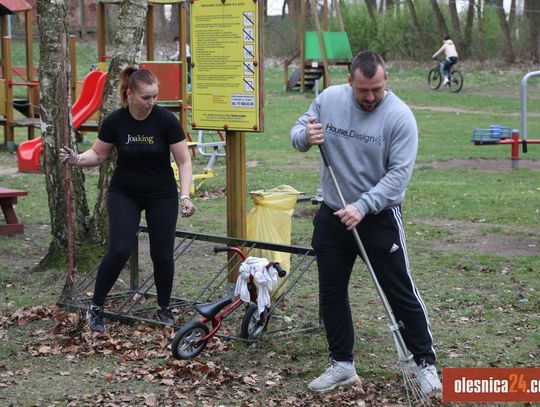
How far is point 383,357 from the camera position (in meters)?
6.16

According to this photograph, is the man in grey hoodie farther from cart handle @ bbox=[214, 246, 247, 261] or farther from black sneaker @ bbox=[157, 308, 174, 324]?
black sneaker @ bbox=[157, 308, 174, 324]

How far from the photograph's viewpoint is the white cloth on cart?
6.29 metres

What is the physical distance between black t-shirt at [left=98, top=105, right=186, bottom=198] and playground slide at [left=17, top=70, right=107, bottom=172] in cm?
896

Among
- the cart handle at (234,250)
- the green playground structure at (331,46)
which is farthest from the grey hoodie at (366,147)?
the green playground structure at (331,46)

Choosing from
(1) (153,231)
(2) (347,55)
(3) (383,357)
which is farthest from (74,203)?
(2) (347,55)

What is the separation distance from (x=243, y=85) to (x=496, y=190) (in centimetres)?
717

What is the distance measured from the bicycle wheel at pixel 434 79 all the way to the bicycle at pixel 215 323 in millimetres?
26869

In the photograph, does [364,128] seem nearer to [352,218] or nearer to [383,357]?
[352,218]

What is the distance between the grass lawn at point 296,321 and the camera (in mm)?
5655

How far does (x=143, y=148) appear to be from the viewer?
633 centimetres

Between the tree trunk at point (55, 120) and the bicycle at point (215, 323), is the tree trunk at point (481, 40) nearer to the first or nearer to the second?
the tree trunk at point (55, 120)

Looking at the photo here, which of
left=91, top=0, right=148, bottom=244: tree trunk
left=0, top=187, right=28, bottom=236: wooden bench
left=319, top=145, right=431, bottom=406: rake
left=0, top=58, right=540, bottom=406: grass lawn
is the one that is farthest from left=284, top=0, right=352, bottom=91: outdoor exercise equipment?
left=319, top=145, right=431, bottom=406: rake

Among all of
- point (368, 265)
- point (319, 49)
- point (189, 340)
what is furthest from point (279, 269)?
point (319, 49)

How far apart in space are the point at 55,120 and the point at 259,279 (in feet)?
9.02
